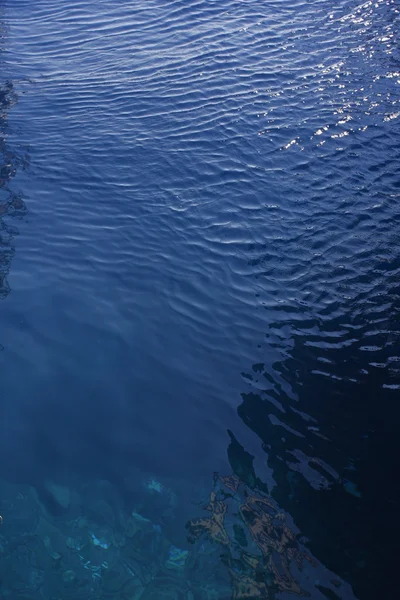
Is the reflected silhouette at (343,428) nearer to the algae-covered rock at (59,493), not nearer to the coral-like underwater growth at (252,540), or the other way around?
the coral-like underwater growth at (252,540)

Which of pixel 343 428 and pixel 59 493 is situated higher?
pixel 343 428

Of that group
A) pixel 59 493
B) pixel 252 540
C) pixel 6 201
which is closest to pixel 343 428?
pixel 252 540

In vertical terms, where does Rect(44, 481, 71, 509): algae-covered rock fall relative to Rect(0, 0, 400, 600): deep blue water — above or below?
below

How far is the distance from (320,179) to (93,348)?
7951mm

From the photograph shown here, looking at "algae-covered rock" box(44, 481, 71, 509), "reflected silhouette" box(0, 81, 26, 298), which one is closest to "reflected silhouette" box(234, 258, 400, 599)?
"algae-covered rock" box(44, 481, 71, 509)

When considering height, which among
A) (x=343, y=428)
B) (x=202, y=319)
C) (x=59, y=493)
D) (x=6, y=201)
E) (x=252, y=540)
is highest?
(x=6, y=201)

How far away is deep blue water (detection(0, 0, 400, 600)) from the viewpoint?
9.62 metres

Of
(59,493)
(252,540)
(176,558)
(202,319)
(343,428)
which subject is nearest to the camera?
(176,558)

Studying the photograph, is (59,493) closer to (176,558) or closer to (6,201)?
(176,558)

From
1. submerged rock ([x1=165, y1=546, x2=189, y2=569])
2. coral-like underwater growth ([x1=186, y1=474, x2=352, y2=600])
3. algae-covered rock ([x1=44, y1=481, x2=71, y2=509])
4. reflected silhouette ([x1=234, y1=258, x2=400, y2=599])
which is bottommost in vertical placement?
algae-covered rock ([x1=44, y1=481, x2=71, y2=509])

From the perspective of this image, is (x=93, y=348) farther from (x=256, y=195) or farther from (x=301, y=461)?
(x=256, y=195)

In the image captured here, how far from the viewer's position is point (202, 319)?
1343cm

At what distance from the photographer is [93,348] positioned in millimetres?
12875

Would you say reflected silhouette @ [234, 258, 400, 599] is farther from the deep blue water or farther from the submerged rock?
the submerged rock
